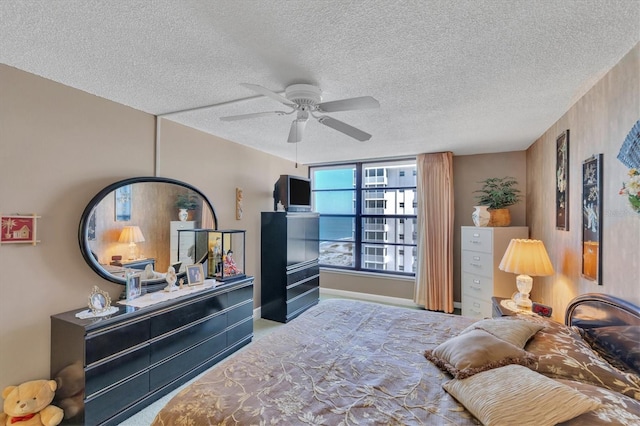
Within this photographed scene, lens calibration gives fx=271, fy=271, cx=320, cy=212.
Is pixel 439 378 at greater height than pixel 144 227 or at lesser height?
lesser

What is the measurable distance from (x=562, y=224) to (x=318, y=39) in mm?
2740

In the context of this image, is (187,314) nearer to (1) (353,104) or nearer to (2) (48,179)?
(2) (48,179)

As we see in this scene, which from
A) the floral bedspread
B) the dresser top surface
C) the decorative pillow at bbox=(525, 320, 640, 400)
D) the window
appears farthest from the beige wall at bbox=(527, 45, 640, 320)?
the dresser top surface

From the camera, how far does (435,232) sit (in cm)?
438

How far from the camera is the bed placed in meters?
1.09

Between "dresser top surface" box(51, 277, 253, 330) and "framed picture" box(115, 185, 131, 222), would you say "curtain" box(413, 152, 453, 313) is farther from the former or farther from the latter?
"framed picture" box(115, 185, 131, 222)

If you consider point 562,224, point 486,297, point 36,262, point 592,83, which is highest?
point 592,83

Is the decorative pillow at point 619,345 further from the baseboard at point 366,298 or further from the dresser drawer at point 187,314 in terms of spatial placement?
the dresser drawer at point 187,314

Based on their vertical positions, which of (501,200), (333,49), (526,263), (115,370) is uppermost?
(333,49)

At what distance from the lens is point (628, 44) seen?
1531 mm

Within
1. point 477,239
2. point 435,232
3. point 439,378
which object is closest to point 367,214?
point 435,232

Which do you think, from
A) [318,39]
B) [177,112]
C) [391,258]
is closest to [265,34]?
[318,39]

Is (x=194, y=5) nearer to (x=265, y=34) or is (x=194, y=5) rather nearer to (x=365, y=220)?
(x=265, y=34)

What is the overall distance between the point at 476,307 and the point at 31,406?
176 inches
